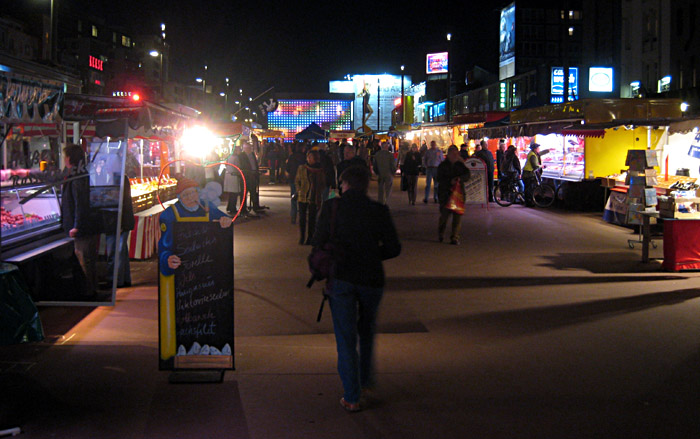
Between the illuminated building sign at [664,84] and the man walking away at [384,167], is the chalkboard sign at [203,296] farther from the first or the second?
the illuminated building sign at [664,84]

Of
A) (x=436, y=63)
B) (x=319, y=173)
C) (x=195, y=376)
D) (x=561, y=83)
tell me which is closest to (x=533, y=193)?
(x=319, y=173)

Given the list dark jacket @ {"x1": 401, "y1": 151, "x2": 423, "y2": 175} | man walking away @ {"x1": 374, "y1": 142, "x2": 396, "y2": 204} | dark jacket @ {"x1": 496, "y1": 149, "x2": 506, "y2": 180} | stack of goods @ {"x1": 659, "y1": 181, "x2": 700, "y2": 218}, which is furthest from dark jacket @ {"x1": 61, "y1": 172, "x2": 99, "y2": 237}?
dark jacket @ {"x1": 496, "y1": 149, "x2": 506, "y2": 180}

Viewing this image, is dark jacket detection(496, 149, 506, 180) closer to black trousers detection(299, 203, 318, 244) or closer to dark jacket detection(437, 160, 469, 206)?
dark jacket detection(437, 160, 469, 206)

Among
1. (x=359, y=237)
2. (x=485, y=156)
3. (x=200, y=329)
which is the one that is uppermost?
(x=485, y=156)

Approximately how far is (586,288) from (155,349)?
5.68 m

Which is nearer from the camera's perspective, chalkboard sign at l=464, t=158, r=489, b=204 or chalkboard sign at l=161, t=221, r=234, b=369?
chalkboard sign at l=161, t=221, r=234, b=369

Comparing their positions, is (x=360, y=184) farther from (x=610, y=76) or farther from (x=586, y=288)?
(x=610, y=76)

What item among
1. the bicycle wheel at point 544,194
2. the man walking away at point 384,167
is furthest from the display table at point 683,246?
the bicycle wheel at point 544,194

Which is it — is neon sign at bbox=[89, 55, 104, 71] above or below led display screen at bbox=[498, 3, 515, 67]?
below

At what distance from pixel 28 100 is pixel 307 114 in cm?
12335

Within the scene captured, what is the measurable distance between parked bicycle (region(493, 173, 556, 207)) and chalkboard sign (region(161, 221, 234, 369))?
54.0 ft

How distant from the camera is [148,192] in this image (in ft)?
41.8

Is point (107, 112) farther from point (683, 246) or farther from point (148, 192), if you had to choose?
point (683, 246)

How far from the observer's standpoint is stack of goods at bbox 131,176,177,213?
1187 centimetres
